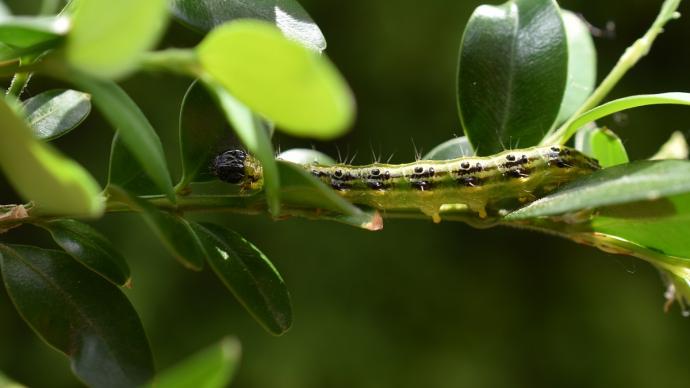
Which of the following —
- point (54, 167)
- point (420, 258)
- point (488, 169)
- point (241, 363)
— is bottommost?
point (241, 363)

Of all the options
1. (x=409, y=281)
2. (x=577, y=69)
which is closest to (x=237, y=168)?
(x=577, y=69)

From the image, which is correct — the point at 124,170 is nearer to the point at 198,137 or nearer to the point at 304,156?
the point at 198,137

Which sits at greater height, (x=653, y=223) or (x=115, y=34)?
(x=115, y=34)

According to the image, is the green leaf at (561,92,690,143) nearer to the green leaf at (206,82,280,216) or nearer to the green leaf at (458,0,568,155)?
the green leaf at (458,0,568,155)

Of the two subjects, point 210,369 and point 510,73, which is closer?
point 210,369

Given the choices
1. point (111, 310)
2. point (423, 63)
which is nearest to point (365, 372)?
point (423, 63)

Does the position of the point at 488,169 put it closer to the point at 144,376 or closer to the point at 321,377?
the point at 144,376

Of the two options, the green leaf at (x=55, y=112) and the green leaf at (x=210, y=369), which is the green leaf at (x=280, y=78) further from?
the green leaf at (x=55, y=112)
